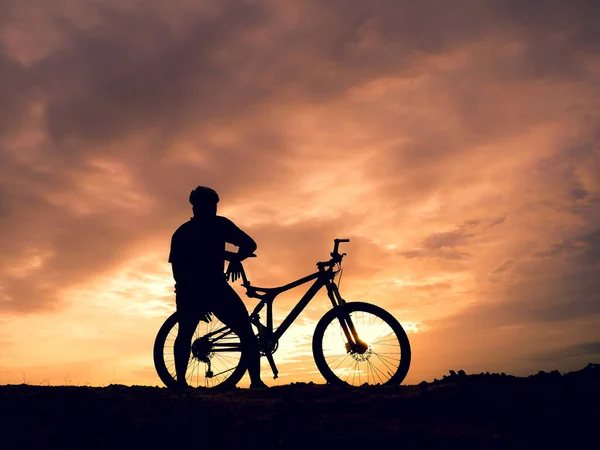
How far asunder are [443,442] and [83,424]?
3.89 metres

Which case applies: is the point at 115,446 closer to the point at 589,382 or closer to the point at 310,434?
the point at 310,434

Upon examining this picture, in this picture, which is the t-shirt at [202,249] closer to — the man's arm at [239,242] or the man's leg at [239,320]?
the man's arm at [239,242]

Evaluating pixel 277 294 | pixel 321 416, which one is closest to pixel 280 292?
pixel 277 294

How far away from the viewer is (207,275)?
8.81 metres

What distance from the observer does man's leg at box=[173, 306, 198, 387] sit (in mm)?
8914

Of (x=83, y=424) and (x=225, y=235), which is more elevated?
(x=225, y=235)

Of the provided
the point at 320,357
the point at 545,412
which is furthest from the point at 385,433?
the point at 320,357

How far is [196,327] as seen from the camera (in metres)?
9.09

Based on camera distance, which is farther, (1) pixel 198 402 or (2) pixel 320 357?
(2) pixel 320 357

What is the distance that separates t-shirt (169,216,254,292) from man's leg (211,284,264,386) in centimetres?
28

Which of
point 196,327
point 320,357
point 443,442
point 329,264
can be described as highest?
point 329,264

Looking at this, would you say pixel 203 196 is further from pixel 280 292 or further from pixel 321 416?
pixel 321 416

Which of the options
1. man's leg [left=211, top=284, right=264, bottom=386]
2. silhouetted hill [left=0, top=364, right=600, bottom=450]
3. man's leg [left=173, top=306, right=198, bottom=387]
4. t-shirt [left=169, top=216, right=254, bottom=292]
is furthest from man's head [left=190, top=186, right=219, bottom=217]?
silhouetted hill [left=0, top=364, right=600, bottom=450]

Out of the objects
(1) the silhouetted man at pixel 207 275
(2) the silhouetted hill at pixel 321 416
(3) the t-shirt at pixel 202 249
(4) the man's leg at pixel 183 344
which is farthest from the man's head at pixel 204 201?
(2) the silhouetted hill at pixel 321 416
